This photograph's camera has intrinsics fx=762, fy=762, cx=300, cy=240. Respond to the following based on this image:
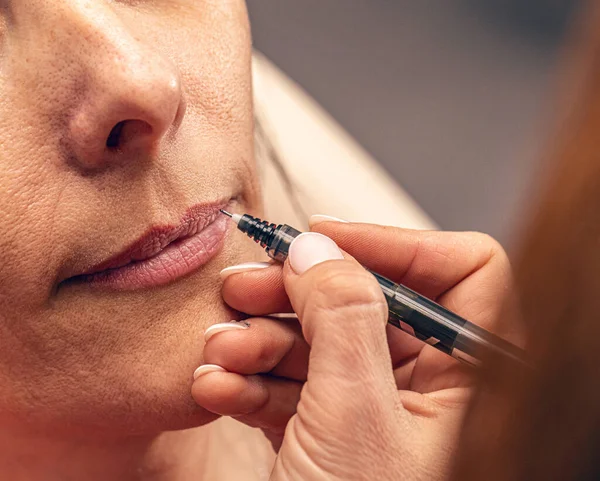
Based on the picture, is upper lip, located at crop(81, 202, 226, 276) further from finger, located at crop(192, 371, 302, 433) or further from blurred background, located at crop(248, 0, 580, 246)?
blurred background, located at crop(248, 0, 580, 246)

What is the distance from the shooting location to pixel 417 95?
1.54 m

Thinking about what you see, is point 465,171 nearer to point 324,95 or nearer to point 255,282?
point 324,95

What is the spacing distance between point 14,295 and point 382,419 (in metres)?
0.30

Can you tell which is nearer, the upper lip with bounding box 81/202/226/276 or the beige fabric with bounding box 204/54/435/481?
the upper lip with bounding box 81/202/226/276

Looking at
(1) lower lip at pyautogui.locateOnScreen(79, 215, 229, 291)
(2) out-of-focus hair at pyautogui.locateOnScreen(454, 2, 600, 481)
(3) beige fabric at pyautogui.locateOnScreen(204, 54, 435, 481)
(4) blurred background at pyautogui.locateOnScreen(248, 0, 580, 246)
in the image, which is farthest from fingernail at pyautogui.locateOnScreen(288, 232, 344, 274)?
(4) blurred background at pyautogui.locateOnScreen(248, 0, 580, 246)

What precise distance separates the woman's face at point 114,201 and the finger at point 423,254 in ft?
0.36

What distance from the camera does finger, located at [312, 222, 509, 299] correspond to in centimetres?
66

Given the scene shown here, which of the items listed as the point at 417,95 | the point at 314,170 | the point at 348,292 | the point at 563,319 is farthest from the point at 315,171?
the point at 563,319

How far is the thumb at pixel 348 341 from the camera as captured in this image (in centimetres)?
50

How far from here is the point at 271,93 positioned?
45.7 inches

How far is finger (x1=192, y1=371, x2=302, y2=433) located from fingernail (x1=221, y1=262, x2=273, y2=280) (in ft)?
0.27

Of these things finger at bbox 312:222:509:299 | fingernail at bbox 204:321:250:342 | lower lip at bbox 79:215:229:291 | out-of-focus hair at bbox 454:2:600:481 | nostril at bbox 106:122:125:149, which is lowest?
fingernail at bbox 204:321:250:342

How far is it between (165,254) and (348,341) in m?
0.20

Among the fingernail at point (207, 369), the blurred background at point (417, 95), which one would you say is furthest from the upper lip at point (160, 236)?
the blurred background at point (417, 95)
